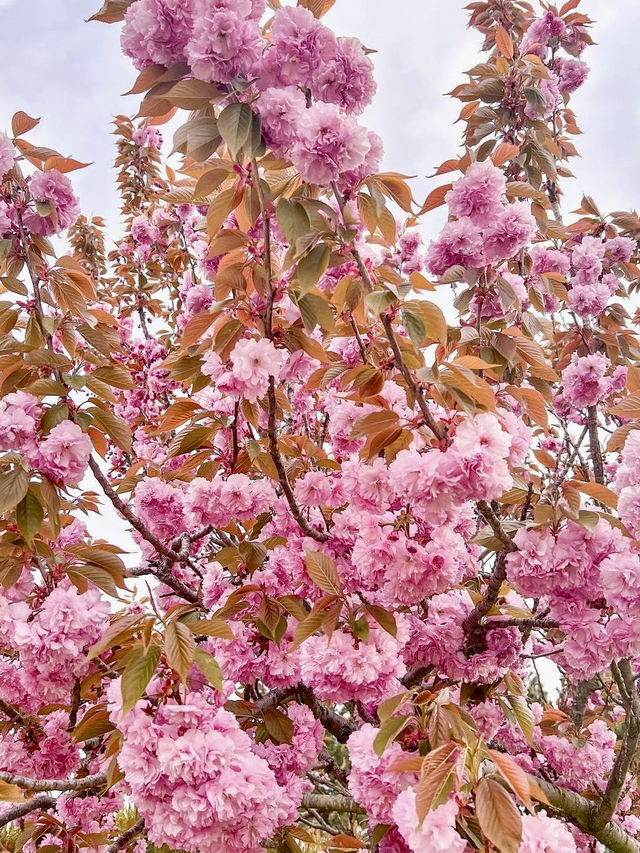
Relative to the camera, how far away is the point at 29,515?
1565 mm

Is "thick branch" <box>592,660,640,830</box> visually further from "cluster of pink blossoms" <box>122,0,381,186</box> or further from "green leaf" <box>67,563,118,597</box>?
"cluster of pink blossoms" <box>122,0,381,186</box>

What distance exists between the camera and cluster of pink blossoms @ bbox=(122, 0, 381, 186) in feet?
3.81

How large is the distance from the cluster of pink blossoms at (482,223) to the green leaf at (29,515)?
138 centimetres

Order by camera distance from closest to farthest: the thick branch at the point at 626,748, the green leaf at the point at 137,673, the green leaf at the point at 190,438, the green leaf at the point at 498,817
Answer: the green leaf at the point at 498,817
the green leaf at the point at 137,673
the green leaf at the point at 190,438
the thick branch at the point at 626,748

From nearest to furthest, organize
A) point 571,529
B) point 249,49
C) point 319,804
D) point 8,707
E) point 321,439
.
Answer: point 249,49, point 571,529, point 8,707, point 319,804, point 321,439

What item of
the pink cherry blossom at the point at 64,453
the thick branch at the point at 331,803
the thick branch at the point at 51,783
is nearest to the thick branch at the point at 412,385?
the pink cherry blossom at the point at 64,453

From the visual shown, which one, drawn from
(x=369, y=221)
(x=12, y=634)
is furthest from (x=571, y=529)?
(x=12, y=634)

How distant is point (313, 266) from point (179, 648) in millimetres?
845

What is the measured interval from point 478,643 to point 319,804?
4.25 feet

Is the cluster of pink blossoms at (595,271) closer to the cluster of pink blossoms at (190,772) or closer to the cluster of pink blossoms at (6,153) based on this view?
the cluster of pink blossoms at (6,153)

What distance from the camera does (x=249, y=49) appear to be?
120 centimetres

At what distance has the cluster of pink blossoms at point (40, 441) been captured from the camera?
156 cm

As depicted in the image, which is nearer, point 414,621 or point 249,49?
point 249,49

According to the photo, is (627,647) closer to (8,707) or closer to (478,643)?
(478,643)
